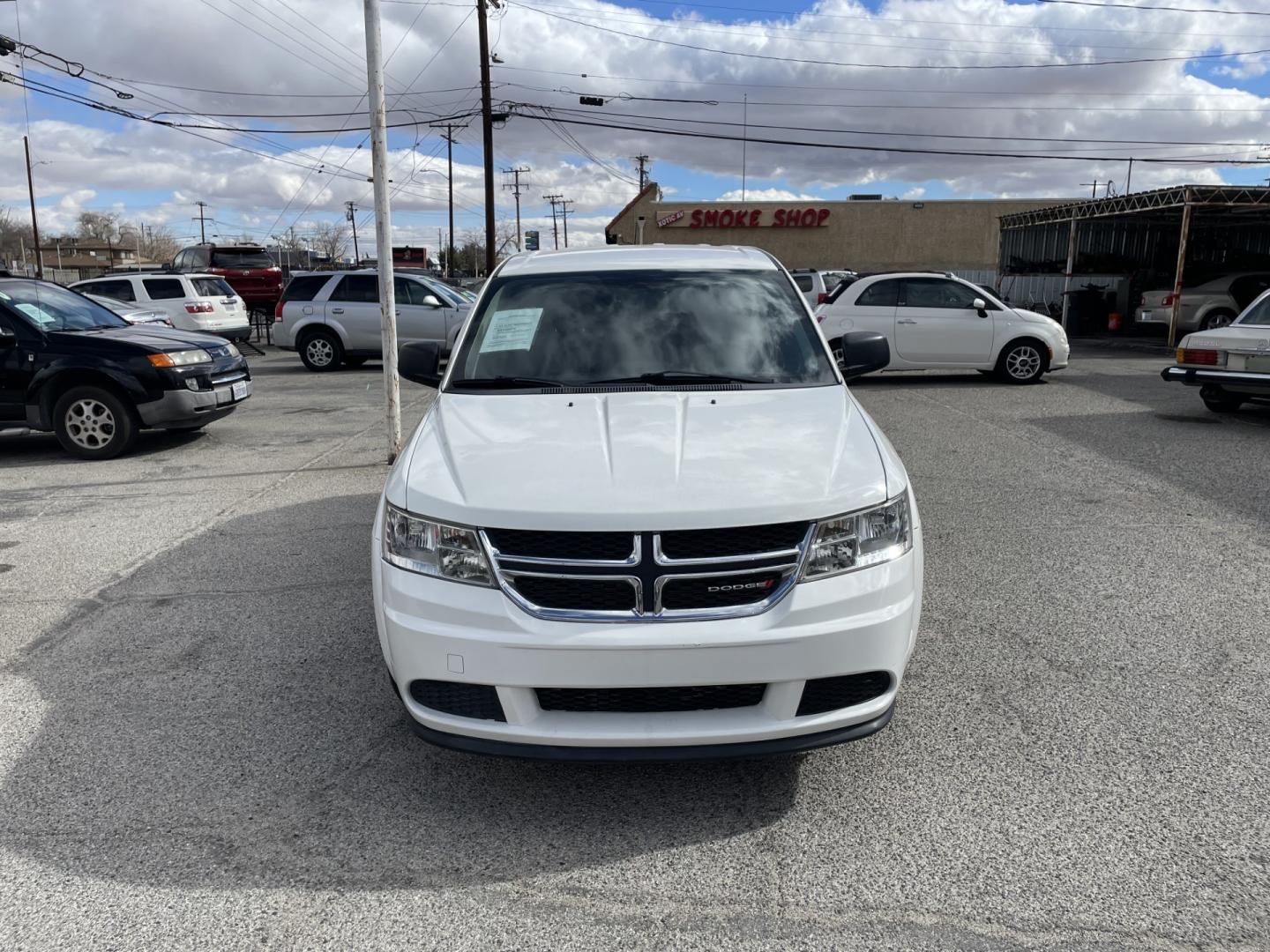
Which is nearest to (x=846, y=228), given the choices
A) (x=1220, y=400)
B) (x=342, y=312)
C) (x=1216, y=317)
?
(x=1216, y=317)

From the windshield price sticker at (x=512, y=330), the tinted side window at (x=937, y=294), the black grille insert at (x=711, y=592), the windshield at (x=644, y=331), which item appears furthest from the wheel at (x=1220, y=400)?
the black grille insert at (x=711, y=592)

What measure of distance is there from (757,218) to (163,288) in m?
33.6

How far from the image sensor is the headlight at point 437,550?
3.01m

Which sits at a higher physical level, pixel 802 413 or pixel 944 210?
pixel 944 210

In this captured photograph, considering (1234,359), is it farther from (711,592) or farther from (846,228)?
(846,228)

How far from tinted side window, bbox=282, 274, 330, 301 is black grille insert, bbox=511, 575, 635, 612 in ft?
54.4

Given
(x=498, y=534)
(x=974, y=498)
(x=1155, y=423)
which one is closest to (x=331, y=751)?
(x=498, y=534)

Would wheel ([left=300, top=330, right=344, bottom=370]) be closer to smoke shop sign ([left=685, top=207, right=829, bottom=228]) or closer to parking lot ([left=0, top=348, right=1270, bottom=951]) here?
parking lot ([left=0, top=348, right=1270, bottom=951])

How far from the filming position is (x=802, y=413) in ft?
12.1

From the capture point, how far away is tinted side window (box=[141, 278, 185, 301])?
64.1 ft

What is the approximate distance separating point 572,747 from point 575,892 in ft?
1.31

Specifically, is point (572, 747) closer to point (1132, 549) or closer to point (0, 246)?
point (1132, 549)

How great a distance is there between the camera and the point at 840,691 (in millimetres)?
2984

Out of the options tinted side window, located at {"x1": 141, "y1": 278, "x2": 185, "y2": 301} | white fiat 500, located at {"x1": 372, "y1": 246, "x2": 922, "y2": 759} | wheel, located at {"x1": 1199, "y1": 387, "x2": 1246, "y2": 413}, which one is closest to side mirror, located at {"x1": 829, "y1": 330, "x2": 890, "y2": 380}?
white fiat 500, located at {"x1": 372, "y1": 246, "x2": 922, "y2": 759}
